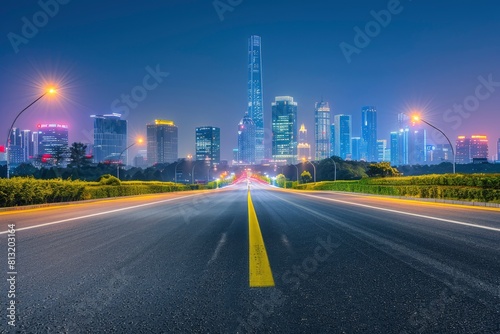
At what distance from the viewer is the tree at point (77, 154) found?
4437 inches

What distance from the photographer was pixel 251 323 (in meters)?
2.38

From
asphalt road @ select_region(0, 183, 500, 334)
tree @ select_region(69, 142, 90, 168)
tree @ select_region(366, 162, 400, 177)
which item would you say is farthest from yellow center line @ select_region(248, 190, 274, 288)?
tree @ select_region(69, 142, 90, 168)

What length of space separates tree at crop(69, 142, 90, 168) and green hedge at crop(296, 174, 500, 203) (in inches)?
4213

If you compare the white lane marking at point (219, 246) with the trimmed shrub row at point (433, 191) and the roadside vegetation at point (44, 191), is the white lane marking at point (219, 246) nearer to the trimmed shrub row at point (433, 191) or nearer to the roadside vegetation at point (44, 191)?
the roadside vegetation at point (44, 191)

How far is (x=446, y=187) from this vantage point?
21203mm

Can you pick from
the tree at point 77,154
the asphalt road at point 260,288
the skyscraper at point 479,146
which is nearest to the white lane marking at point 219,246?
the asphalt road at point 260,288

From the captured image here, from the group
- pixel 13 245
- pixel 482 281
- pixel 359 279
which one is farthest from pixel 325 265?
pixel 13 245

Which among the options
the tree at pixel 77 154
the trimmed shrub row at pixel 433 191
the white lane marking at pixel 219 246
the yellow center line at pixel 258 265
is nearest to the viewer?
the yellow center line at pixel 258 265

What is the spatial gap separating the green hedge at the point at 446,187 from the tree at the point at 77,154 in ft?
351

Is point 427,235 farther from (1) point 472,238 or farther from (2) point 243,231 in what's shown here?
(2) point 243,231

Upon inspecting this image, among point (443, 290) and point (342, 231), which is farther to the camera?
point (342, 231)

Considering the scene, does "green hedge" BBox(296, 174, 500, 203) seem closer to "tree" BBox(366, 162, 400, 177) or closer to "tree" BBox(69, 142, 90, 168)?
"tree" BBox(366, 162, 400, 177)

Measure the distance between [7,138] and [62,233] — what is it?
762 inches

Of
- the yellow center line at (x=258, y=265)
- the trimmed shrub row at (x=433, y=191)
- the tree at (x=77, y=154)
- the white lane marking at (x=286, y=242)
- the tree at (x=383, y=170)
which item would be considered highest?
the tree at (x=77, y=154)
